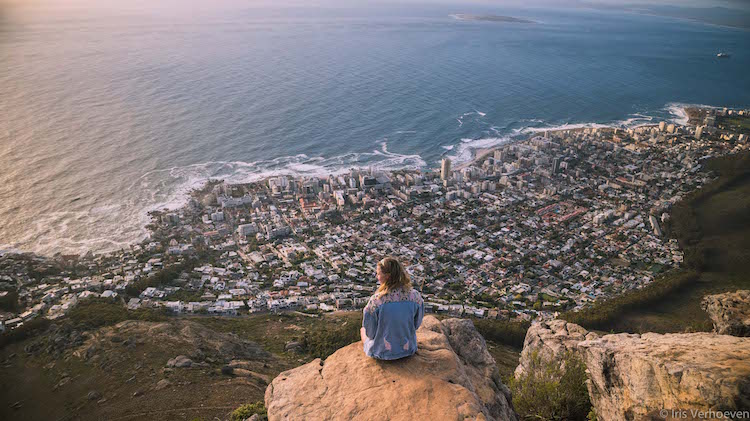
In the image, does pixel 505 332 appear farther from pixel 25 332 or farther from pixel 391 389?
pixel 25 332

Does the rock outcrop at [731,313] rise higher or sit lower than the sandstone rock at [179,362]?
higher

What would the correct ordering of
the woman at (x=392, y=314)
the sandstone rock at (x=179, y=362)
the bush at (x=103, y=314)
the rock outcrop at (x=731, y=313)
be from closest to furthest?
the woman at (x=392, y=314) < the rock outcrop at (x=731, y=313) < the sandstone rock at (x=179, y=362) < the bush at (x=103, y=314)

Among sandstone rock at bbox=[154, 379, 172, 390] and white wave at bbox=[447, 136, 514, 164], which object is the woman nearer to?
sandstone rock at bbox=[154, 379, 172, 390]

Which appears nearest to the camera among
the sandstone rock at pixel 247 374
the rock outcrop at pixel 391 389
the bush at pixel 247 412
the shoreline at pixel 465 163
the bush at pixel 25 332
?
the rock outcrop at pixel 391 389

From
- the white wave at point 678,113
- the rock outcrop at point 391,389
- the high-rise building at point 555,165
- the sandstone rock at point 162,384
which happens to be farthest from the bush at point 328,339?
the white wave at point 678,113

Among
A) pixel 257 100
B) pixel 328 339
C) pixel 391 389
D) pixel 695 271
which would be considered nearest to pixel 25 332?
pixel 328 339

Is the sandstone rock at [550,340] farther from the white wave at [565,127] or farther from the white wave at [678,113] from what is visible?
the white wave at [678,113]

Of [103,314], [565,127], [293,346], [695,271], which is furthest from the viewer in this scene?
[565,127]
